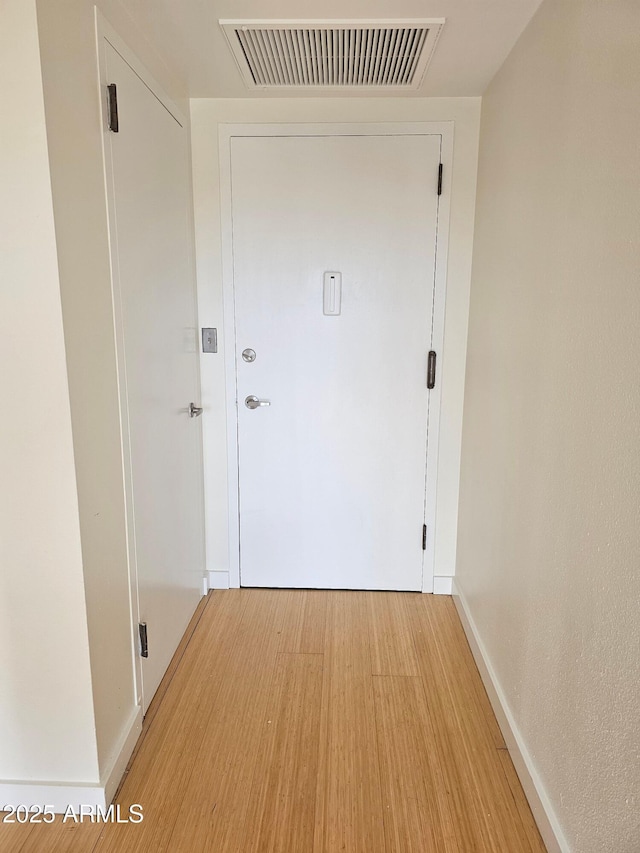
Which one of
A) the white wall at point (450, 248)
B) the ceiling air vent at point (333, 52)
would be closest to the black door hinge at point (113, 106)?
the ceiling air vent at point (333, 52)

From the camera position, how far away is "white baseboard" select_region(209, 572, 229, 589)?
8.82 feet

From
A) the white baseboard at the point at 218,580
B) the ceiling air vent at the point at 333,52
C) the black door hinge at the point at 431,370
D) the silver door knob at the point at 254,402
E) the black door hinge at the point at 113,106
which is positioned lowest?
the white baseboard at the point at 218,580

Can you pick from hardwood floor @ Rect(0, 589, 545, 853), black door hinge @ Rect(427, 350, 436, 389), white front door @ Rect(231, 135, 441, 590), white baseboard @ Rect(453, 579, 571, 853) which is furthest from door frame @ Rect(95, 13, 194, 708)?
black door hinge @ Rect(427, 350, 436, 389)

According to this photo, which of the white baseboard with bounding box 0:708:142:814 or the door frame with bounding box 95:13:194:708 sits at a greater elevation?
the door frame with bounding box 95:13:194:708

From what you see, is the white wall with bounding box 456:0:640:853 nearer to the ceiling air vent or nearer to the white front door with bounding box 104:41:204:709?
the ceiling air vent

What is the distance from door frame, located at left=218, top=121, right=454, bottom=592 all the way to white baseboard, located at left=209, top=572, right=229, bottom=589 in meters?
0.03

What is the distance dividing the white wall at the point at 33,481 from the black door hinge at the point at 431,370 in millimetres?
1575

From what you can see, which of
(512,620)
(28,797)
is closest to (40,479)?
(28,797)

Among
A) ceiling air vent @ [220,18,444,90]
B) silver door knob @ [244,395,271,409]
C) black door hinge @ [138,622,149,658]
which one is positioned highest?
ceiling air vent @ [220,18,444,90]

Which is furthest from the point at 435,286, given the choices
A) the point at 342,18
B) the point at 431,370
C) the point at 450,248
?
the point at 342,18

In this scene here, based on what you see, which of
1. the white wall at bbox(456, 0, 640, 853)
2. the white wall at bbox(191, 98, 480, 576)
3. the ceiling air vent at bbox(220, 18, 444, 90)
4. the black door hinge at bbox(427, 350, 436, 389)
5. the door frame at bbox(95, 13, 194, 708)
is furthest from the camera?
the black door hinge at bbox(427, 350, 436, 389)

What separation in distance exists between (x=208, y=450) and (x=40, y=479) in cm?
126

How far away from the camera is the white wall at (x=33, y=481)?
3.87ft

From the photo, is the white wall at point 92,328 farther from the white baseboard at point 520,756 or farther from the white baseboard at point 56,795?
the white baseboard at point 520,756
